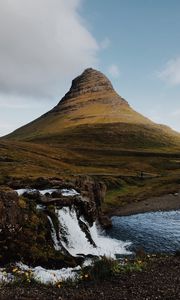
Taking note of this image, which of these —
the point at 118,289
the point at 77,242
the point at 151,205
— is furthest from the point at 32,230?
the point at 151,205

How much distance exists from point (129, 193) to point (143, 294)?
84753mm

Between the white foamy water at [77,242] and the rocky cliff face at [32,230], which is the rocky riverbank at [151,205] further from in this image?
the rocky cliff face at [32,230]

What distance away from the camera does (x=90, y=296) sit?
23219 millimetres

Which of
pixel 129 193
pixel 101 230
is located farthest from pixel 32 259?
pixel 129 193

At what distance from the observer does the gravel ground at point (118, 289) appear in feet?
75.2

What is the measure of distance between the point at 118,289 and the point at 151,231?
147ft

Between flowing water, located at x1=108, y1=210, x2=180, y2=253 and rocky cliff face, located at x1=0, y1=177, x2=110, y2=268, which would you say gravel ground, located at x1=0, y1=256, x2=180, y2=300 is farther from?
flowing water, located at x1=108, y1=210, x2=180, y2=253

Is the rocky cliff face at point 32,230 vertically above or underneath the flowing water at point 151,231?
above

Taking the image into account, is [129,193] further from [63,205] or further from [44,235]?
[44,235]

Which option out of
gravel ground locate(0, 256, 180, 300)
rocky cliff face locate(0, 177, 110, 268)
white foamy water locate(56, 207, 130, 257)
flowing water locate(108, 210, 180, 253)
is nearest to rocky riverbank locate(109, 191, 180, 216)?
flowing water locate(108, 210, 180, 253)

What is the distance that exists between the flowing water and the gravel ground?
93.3 ft

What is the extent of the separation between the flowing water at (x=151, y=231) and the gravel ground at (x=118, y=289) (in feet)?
93.3

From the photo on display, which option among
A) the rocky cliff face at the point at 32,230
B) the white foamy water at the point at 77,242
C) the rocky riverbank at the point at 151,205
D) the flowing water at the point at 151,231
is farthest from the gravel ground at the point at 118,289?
the rocky riverbank at the point at 151,205

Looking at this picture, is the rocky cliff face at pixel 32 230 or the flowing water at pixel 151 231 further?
the flowing water at pixel 151 231
